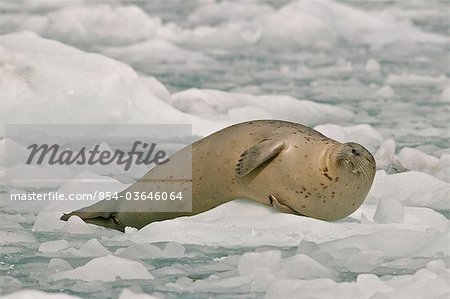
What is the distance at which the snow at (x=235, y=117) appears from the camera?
3.61 m

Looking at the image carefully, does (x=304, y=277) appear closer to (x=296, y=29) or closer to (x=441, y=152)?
(x=441, y=152)

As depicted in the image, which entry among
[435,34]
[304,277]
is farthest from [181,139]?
[435,34]

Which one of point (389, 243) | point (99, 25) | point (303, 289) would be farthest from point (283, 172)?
point (99, 25)

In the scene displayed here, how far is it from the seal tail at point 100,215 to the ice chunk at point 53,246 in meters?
0.61

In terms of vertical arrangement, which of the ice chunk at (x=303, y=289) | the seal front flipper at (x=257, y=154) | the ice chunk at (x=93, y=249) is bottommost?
the ice chunk at (x=93, y=249)

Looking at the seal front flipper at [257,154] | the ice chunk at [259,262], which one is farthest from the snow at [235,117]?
the seal front flipper at [257,154]

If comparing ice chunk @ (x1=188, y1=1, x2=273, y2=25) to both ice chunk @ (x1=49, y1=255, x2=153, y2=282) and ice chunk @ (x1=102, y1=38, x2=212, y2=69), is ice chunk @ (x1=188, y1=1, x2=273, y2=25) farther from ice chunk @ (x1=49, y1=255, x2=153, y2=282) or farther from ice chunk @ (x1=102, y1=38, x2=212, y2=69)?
ice chunk @ (x1=49, y1=255, x2=153, y2=282)

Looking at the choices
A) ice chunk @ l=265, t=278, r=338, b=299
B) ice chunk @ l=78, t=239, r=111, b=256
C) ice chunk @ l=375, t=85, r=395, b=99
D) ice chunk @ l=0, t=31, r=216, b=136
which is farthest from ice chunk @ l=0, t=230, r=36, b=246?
ice chunk @ l=375, t=85, r=395, b=99

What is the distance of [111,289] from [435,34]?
322 inches

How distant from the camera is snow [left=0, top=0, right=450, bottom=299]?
361 centimetres

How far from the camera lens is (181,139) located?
21.6ft

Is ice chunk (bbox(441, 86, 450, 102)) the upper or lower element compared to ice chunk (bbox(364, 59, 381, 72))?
upper

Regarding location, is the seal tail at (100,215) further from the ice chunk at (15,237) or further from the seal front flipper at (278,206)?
the seal front flipper at (278,206)

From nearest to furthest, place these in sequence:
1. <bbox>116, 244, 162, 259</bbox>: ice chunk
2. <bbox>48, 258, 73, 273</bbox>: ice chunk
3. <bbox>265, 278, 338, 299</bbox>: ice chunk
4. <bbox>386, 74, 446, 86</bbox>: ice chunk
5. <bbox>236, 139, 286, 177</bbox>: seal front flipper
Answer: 1. <bbox>265, 278, 338, 299</bbox>: ice chunk
2. <bbox>48, 258, 73, 273</bbox>: ice chunk
3. <bbox>116, 244, 162, 259</bbox>: ice chunk
4. <bbox>236, 139, 286, 177</bbox>: seal front flipper
5. <bbox>386, 74, 446, 86</bbox>: ice chunk
